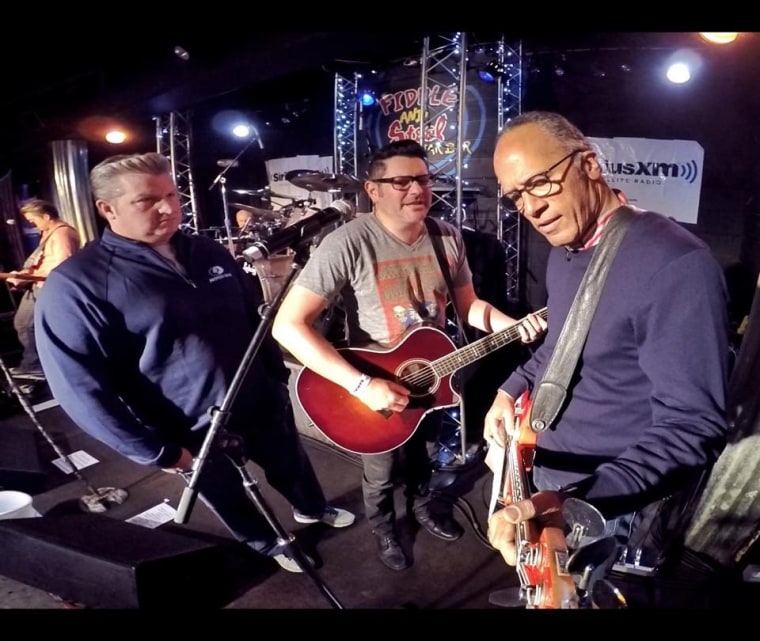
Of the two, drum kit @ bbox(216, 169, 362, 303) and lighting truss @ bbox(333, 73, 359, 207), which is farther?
lighting truss @ bbox(333, 73, 359, 207)

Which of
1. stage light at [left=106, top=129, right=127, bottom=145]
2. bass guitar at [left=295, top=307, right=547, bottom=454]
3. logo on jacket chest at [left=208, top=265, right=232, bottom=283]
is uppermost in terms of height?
stage light at [left=106, top=129, right=127, bottom=145]

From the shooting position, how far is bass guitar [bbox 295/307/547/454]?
246 centimetres

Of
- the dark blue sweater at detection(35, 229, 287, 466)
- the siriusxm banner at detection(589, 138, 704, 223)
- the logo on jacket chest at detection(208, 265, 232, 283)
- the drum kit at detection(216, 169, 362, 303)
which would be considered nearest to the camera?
the dark blue sweater at detection(35, 229, 287, 466)

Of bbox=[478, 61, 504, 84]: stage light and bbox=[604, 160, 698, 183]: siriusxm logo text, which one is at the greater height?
bbox=[478, 61, 504, 84]: stage light

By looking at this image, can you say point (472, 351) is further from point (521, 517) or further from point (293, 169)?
point (293, 169)

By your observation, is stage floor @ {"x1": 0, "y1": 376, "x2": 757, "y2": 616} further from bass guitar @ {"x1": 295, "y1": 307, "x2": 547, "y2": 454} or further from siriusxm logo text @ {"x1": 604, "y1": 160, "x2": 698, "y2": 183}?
siriusxm logo text @ {"x1": 604, "y1": 160, "x2": 698, "y2": 183}

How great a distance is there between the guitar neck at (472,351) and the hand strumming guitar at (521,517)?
58.4 inches

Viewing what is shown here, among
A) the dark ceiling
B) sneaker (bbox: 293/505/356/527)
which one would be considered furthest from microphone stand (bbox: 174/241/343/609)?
the dark ceiling

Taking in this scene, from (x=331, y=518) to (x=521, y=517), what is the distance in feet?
7.59

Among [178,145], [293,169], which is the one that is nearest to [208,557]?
[178,145]

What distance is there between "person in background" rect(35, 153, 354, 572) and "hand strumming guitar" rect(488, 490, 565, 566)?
1.09 m

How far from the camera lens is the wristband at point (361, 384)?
232 centimetres

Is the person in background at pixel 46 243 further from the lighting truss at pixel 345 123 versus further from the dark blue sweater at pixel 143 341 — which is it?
the lighting truss at pixel 345 123

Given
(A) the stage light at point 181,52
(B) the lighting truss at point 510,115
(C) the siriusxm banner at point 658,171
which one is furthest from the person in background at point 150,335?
(C) the siriusxm banner at point 658,171
